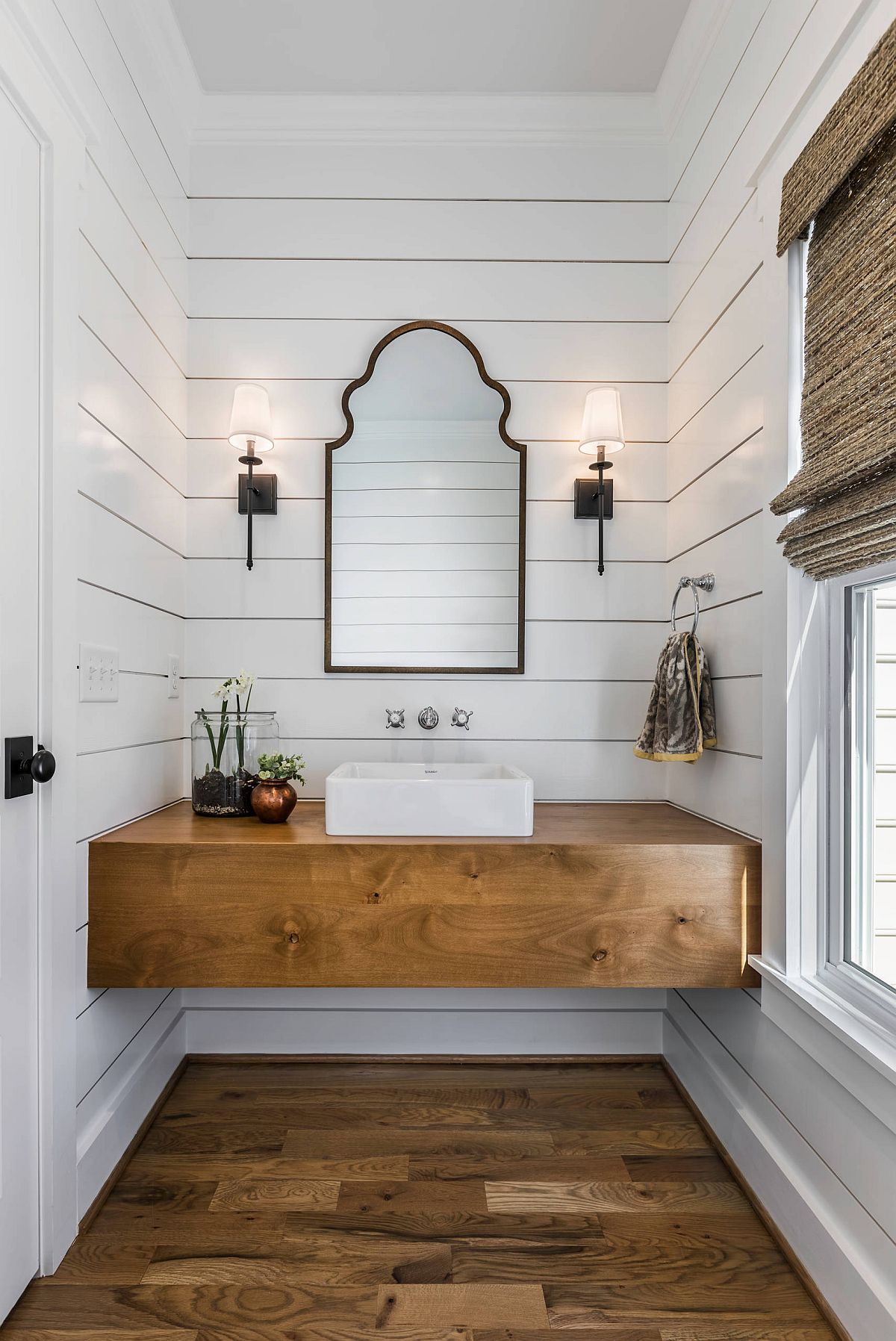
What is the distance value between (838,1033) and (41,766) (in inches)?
55.5

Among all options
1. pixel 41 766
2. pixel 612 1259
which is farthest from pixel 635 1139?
pixel 41 766

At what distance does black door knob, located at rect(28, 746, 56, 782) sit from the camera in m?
1.42

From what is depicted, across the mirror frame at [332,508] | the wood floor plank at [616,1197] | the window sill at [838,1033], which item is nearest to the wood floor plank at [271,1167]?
the wood floor plank at [616,1197]

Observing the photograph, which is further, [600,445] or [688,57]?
[600,445]

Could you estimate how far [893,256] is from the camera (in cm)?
123

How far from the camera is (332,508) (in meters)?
2.39

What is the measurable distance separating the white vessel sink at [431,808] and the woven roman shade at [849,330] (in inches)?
29.7

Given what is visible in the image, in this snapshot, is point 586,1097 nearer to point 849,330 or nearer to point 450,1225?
point 450,1225

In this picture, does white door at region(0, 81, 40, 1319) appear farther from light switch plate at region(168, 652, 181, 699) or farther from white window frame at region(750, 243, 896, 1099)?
white window frame at region(750, 243, 896, 1099)

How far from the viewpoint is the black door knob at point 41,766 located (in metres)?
1.42

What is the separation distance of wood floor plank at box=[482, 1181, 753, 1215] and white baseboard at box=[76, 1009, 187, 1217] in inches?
31.7

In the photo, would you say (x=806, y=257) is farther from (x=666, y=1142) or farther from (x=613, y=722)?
(x=666, y=1142)

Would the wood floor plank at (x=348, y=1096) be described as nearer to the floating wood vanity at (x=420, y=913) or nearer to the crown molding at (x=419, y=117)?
the floating wood vanity at (x=420, y=913)

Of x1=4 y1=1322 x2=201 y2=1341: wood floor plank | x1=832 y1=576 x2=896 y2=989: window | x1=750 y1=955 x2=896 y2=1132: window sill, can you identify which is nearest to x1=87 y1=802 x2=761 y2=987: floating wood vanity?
x1=750 y1=955 x2=896 y2=1132: window sill
